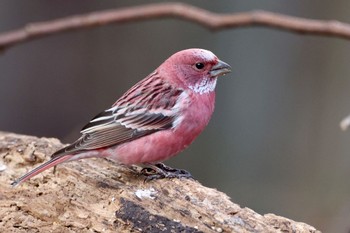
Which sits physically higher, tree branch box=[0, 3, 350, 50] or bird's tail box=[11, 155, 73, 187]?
tree branch box=[0, 3, 350, 50]

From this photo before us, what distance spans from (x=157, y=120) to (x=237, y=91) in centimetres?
459

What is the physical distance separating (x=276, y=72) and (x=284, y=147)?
0.99 meters

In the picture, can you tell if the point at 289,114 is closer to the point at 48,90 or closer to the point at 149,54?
the point at 149,54

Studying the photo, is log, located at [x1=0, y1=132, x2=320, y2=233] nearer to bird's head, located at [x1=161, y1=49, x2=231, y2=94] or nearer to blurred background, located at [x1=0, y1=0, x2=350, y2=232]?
bird's head, located at [x1=161, y1=49, x2=231, y2=94]

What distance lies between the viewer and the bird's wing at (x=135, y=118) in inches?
251

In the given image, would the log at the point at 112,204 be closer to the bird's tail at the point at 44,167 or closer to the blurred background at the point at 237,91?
the bird's tail at the point at 44,167

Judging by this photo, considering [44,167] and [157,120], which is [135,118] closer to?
[157,120]

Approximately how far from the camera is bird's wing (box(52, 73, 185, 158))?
6.38 m

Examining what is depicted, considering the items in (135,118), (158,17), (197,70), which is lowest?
(135,118)

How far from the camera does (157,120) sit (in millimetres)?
6445

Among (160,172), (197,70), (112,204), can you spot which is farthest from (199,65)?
(112,204)

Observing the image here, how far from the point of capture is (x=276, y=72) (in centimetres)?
1112

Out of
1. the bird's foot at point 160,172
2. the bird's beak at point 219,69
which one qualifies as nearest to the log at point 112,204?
the bird's foot at point 160,172

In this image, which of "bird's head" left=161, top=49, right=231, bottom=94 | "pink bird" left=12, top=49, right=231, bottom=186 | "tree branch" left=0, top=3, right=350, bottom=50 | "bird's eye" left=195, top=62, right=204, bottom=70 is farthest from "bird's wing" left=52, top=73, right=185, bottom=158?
"tree branch" left=0, top=3, right=350, bottom=50
